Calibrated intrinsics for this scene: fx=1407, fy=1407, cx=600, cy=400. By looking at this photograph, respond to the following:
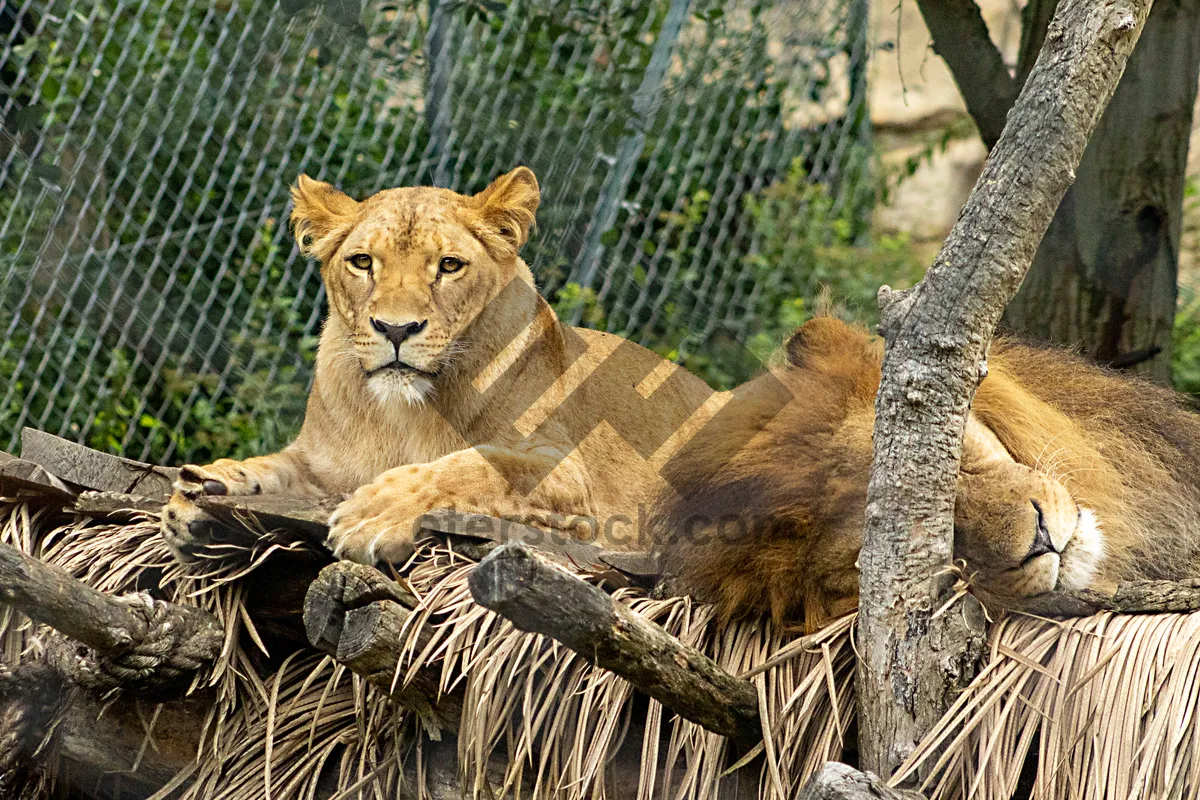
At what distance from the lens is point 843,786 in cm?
204

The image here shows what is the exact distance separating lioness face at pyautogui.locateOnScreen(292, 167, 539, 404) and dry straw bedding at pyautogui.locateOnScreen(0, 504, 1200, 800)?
515 millimetres

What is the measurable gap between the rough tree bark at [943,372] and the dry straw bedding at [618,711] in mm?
88

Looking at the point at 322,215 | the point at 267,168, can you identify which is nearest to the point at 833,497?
the point at 322,215

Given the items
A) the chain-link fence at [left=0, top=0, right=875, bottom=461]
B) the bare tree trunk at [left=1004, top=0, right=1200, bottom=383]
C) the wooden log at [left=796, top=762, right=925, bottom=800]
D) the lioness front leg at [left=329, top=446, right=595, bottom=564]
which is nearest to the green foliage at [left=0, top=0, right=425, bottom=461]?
the chain-link fence at [left=0, top=0, right=875, bottom=461]

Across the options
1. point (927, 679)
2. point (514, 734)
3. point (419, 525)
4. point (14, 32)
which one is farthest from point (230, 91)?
point (927, 679)

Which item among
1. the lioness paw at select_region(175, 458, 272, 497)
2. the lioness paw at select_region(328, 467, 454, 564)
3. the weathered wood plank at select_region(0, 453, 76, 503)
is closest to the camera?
the lioness paw at select_region(328, 467, 454, 564)

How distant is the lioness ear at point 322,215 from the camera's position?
3.54 metres

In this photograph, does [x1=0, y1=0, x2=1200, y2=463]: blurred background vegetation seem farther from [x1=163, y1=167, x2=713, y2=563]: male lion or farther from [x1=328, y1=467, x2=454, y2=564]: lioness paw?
[x1=328, y1=467, x2=454, y2=564]: lioness paw

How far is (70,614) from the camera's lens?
2.52 meters

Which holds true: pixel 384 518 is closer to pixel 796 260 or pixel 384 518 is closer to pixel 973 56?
pixel 973 56

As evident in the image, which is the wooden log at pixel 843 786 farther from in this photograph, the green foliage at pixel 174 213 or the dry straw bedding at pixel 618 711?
the green foliage at pixel 174 213

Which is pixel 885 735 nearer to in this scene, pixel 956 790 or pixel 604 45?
pixel 956 790

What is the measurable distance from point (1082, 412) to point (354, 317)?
1738 mm

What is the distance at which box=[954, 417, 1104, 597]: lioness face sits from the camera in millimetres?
2562
